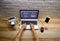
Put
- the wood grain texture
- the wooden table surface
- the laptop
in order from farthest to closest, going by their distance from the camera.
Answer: the wood grain texture, the laptop, the wooden table surface

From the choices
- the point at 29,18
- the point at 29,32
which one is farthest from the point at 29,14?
the point at 29,32

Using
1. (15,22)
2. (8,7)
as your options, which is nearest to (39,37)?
(15,22)

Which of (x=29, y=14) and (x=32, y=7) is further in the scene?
(x=32, y=7)

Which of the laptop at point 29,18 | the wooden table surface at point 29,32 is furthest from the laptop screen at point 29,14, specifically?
the wooden table surface at point 29,32

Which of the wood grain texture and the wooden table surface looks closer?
the wooden table surface

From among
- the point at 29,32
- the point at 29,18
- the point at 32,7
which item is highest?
the point at 32,7

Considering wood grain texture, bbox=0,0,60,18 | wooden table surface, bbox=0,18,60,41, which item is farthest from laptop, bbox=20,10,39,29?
wood grain texture, bbox=0,0,60,18

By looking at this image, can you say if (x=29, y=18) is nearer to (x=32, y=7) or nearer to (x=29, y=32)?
(x=29, y=32)

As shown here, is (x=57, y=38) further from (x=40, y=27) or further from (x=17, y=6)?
(x=17, y=6)

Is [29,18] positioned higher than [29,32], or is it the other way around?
[29,18]

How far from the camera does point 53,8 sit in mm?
2859

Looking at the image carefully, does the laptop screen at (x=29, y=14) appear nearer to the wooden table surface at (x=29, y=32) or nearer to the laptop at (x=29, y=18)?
the laptop at (x=29, y=18)

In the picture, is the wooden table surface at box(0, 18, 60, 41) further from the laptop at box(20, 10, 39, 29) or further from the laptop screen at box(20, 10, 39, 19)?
the laptop screen at box(20, 10, 39, 19)

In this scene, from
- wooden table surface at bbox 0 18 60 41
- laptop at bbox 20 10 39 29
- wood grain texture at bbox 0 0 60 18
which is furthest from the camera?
wood grain texture at bbox 0 0 60 18
